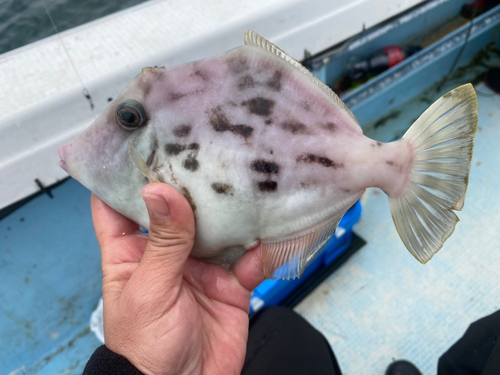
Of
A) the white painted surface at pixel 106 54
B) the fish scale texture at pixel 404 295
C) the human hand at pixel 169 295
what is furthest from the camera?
the fish scale texture at pixel 404 295

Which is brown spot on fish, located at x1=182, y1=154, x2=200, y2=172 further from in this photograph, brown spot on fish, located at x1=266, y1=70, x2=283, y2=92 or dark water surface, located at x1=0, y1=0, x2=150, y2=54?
dark water surface, located at x1=0, y1=0, x2=150, y2=54

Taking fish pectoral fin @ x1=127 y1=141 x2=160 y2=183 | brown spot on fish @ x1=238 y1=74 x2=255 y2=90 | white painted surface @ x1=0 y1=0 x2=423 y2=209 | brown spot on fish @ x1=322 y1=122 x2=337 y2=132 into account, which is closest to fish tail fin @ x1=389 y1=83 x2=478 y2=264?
brown spot on fish @ x1=322 y1=122 x2=337 y2=132

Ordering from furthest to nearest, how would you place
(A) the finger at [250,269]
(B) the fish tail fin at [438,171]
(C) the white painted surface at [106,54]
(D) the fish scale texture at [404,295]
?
(D) the fish scale texture at [404,295] → (C) the white painted surface at [106,54] → (A) the finger at [250,269] → (B) the fish tail fin at [438,171]

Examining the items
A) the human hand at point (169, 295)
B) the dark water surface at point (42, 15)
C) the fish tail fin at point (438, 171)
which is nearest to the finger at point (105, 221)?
the human hand at point (169, 295)

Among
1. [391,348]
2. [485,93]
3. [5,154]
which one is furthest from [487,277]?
[5,154]

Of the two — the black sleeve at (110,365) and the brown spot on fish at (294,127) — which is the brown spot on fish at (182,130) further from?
the black sleeve at (110,365)

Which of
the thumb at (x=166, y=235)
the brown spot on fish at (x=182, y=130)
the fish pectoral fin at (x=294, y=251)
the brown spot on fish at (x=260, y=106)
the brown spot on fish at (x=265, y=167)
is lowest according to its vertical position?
the fish pectoral fin at (x=294, y=251)

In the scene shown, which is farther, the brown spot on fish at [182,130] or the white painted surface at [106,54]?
the white painted surface at [106,54]
